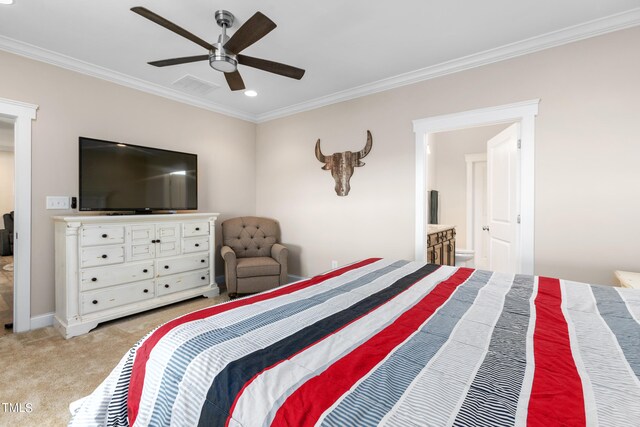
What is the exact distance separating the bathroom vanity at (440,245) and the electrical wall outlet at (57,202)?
378 centimetres

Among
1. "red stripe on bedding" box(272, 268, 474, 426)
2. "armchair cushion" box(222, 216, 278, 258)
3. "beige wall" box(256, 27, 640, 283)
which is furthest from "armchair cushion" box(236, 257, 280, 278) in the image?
"red stripe on bedding" box(272, 268, 474, 426)

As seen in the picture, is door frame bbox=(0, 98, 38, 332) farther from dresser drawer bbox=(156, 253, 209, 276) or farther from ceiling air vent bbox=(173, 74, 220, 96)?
ceiling air vent bbox=(173, 74, 220, 96)

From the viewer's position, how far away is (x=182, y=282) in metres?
3.38

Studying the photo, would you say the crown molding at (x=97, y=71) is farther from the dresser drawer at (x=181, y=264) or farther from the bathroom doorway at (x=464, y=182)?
the bathroom doorway at (x=464, y=182)

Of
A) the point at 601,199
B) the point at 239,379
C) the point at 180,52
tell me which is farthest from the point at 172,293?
the point at 601,199

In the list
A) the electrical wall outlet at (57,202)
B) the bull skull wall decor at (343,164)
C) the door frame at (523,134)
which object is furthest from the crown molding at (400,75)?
the electrical wall outlet at (57,202)

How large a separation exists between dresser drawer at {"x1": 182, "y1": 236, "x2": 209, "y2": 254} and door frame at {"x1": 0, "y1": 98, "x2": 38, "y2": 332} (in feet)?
4.31

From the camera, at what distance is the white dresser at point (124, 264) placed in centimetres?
260

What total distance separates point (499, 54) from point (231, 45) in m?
2.35

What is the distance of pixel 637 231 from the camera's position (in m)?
2.23

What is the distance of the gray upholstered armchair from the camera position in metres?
3.46

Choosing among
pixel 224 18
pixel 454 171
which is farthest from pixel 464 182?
pixel 224 18

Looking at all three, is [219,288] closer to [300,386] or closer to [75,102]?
[75,102]

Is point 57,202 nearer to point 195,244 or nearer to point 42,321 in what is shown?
point 42,321
